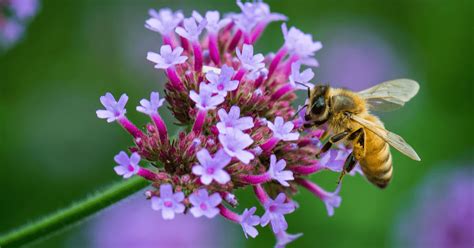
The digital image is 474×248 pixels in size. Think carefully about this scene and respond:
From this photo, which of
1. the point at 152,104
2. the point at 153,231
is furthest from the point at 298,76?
the point at 153,231

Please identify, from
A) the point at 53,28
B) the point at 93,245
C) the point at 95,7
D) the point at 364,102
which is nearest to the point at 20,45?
the point at 53,28

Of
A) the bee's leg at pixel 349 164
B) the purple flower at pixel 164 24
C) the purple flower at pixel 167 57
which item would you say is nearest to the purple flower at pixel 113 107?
the purple flower at pixel 167 57

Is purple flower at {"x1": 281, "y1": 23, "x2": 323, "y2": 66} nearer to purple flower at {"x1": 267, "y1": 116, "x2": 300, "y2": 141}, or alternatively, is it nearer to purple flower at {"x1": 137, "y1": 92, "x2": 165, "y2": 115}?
purple flower at {"x1": 267, "y1": 116, "x2": 300, "y2": 141}

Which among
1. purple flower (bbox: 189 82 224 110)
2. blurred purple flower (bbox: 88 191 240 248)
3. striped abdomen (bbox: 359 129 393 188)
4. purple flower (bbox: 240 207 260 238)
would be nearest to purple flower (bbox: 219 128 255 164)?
purple flower (bbox: 189 82 224 110)

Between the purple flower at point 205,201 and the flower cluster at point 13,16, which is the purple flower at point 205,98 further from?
the flower cluster at point 13,16

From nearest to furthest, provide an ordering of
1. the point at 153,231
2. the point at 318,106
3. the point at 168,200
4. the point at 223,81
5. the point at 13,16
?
the point at 168,200 → the point at 223,81 → the point at 318,106 → the point at 13,16 → the point at 153,231

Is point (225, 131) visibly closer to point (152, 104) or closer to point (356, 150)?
point (152, 104)

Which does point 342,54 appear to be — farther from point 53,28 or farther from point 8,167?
point 8,167
